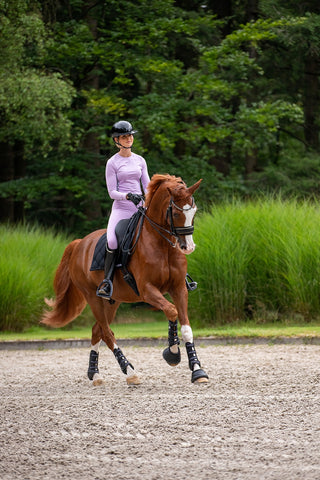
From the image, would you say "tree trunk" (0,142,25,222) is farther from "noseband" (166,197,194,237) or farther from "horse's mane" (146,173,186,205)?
"noseband" (166,197,194,237)

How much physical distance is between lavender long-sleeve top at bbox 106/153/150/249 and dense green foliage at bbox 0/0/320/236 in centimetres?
1144

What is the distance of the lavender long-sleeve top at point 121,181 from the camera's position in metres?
8.27

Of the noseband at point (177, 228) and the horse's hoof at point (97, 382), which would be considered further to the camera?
the horse's hoof at point (97, 382)

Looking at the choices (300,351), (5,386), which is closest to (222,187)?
(300,351)

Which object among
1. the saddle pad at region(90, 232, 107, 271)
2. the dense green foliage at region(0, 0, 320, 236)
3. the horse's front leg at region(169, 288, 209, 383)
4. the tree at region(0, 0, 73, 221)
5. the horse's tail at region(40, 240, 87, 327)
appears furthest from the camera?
the dense green foliage at region(0, 0, 320, 236)

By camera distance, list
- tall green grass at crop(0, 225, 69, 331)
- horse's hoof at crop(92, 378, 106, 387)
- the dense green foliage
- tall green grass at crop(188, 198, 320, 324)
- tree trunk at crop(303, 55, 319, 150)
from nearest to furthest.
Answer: horse's hoof at crop(92, 378, 106, 387) < tall green grass at crop(188, 198, 320, 324) < tall green grass at crop(0, 225, 69, 331) < the dense green foliage < tree trunk at crop(303, 55, 319, 150)

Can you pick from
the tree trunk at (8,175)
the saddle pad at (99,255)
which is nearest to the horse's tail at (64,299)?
the saddle pad at (99,255)

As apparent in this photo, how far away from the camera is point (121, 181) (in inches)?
330

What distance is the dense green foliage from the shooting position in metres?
20.5

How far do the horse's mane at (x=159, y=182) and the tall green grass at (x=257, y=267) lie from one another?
21.1ft

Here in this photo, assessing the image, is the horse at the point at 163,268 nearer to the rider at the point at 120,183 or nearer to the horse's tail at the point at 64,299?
the rider at the point at 120,183

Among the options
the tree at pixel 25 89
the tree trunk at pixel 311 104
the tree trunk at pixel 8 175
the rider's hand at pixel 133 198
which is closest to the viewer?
the rider's hand at pixel 133 198

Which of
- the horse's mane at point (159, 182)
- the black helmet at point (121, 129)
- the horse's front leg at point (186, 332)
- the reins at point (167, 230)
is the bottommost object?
the horse's front leg at point (186, 332)

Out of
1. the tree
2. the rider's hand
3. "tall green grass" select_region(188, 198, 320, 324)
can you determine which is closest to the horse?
the rider's hand
